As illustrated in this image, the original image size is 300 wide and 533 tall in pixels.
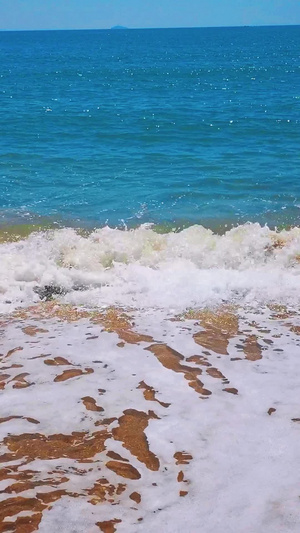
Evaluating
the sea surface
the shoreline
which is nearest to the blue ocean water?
the sea surface

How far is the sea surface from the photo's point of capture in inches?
307

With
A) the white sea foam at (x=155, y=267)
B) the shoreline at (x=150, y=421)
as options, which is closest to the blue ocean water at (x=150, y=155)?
the white sea foam at (x=155, y=267)

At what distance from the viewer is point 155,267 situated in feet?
27.6

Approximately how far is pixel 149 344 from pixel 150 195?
714 centimetres

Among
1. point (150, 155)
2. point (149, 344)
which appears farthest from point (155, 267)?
point (150, 155)

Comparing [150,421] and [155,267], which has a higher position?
[155,267]

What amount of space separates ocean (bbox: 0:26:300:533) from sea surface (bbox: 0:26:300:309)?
48 millimetres

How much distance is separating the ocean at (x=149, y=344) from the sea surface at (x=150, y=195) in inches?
1.9

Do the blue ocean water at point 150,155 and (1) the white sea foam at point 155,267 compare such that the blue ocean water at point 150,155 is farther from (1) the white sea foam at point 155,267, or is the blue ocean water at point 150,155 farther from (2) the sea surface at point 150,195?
(1) the white sea foam at point 155,267

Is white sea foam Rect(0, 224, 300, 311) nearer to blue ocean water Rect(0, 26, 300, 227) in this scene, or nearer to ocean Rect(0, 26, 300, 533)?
ocean Rect(0, 26, 300, 533)

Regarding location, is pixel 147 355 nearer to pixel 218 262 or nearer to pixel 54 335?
pixel 54 335

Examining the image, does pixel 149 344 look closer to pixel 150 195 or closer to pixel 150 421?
pixel 150 421

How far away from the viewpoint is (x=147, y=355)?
5734 millimetres

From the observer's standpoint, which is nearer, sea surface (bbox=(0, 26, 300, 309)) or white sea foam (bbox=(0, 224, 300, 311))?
white sea foam (bbox=(0, 224, 300, 311))
